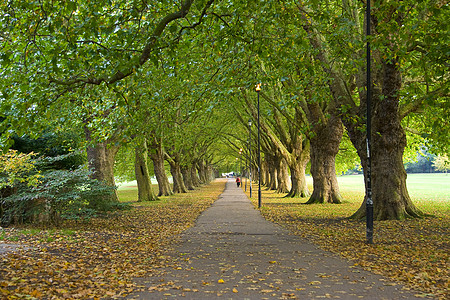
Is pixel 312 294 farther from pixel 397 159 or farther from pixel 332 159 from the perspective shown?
pixel 332 159

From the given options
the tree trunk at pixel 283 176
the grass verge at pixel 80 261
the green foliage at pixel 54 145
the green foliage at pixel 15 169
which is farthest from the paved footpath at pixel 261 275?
the tree trunk at pixel 283 176

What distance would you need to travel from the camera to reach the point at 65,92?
10641mm

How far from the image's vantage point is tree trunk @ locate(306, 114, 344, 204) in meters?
24.4

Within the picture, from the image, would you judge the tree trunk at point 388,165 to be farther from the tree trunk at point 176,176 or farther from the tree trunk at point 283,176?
the tree trunk at point 176,176

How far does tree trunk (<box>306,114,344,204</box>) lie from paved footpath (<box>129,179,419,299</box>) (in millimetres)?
13544

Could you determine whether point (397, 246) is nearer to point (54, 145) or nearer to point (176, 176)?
point (54, 145)

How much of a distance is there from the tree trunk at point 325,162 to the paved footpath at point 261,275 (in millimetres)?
13544

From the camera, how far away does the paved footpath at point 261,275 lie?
6254mm

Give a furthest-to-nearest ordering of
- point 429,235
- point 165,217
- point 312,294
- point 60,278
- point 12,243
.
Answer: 1. point 165,217
2. point 429,235
3. point 12,243
4. point 60,278
5. point 312,294

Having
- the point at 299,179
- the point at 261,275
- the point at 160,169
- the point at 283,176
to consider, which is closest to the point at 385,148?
the point at 261,275

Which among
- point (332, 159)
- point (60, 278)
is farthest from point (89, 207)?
point (332, 159)

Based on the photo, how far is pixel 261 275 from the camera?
7457mm

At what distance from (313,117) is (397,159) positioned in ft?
23.6

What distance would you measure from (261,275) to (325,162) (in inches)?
743
